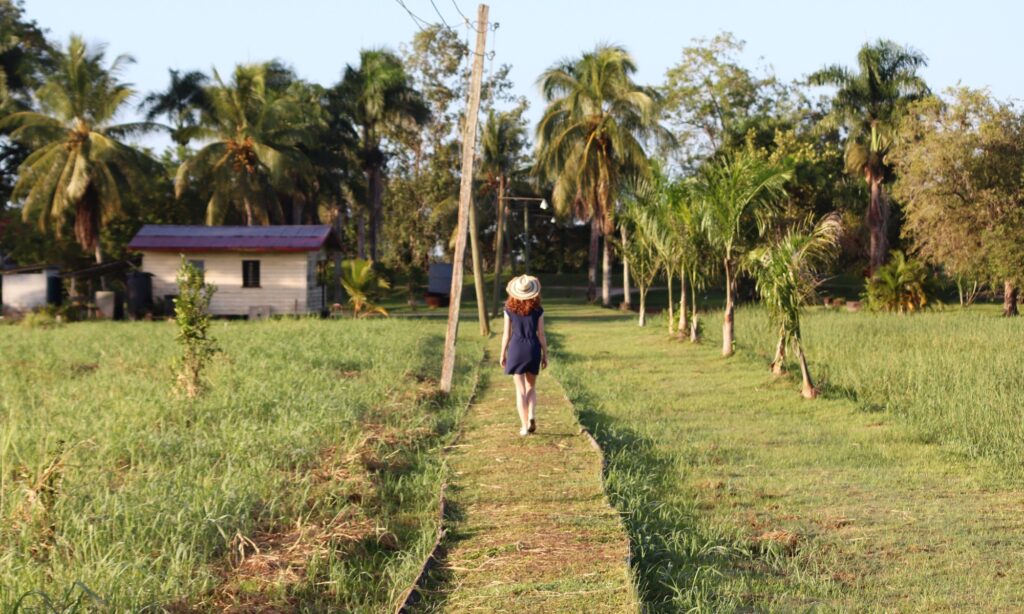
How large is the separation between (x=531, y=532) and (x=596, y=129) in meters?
34.7

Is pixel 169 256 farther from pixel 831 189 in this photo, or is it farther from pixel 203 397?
pixel 831 189

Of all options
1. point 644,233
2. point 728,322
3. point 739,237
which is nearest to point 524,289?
point 739,237

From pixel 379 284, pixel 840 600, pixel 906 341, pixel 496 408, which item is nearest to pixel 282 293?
pixel 379 284

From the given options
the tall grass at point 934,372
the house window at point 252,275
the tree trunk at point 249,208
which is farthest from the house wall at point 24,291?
the tall grass at point 934,372

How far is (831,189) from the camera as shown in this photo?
49.3 meters

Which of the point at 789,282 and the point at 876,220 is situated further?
the point at 876,220

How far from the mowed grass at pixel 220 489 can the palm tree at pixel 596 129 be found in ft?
88.2

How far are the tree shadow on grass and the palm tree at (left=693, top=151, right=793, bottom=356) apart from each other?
403 inches

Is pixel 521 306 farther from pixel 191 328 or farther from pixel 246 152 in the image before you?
pixel 246 152

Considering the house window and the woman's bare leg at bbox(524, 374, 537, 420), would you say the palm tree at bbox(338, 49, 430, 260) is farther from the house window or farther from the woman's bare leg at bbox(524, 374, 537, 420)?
the woman's bare leg at bbox(524, 374, 537, 420)

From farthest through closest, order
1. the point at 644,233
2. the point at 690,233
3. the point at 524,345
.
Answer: the point at 644,233 < the point at 690,233 < the point at 524,345

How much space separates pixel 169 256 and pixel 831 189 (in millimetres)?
Result: 29612

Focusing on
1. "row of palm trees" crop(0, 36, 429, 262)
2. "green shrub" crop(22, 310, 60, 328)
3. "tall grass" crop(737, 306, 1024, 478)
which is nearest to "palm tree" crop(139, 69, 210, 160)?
"row of palm trees" crop(0, 36, 429, 262)

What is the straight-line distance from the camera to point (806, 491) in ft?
29.0
